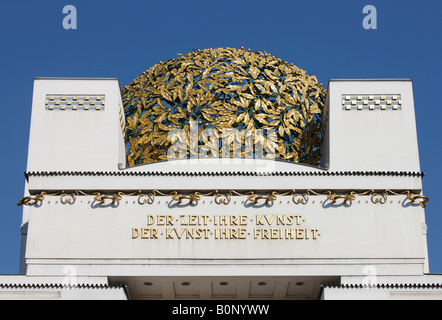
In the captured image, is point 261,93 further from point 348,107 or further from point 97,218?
point 97,218

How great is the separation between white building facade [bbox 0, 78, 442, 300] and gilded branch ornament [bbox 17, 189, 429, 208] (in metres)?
0.02

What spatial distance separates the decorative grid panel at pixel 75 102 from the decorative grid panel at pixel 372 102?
17.8 ft

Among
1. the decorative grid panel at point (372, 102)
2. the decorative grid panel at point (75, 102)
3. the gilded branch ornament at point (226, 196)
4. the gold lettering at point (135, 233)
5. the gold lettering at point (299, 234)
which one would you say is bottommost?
the gold lettering at point (299, 234)

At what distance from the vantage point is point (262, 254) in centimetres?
2109

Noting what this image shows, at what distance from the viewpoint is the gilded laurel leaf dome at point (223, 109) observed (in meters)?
22.6

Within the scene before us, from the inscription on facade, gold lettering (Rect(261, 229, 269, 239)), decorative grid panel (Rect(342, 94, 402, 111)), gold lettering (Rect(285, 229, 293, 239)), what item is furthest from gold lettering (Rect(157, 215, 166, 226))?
decorative grid panel (Rect(342, 94, 402, 111))

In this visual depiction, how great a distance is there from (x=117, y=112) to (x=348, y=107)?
5087 millimetres

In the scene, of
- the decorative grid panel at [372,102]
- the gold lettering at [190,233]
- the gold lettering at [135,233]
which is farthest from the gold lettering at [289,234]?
the decorative grid panel at [372,102]

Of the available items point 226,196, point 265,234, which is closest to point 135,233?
point 226,196

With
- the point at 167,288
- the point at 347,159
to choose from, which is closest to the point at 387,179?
the point at 347,159

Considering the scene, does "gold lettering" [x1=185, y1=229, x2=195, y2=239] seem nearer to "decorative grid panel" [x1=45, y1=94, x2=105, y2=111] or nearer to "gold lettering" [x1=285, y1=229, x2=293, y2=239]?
"gold lettering" [x1=285, y1=229, x2=293, y2=239]

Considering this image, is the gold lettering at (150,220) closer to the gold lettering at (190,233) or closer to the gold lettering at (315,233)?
the gold lettering at (190,233)

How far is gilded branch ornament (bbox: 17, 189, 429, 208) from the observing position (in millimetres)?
21422

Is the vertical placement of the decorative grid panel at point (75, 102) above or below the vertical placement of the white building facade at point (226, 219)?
above
